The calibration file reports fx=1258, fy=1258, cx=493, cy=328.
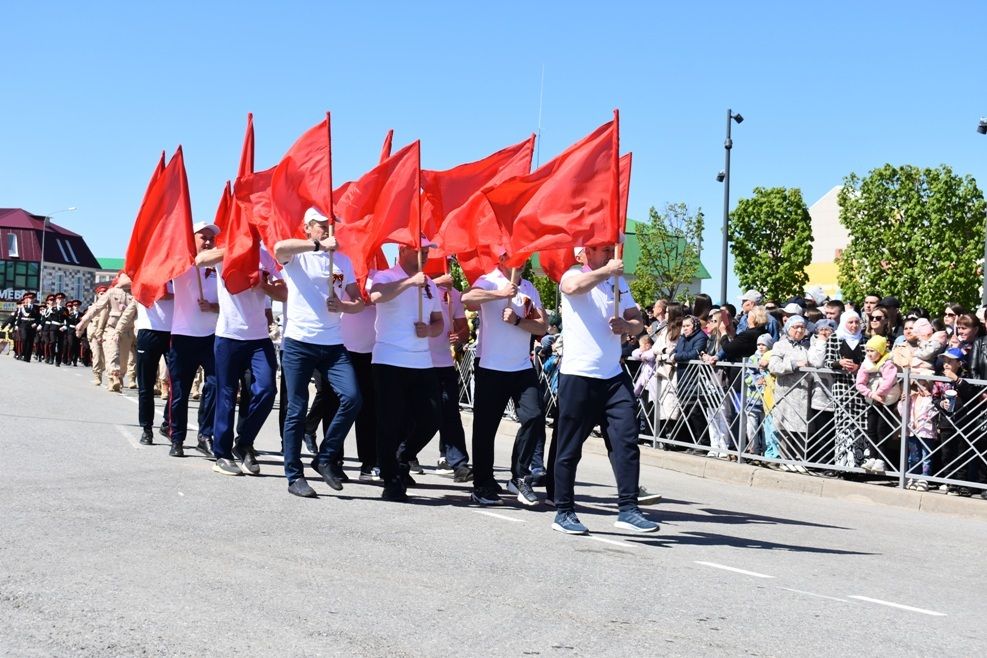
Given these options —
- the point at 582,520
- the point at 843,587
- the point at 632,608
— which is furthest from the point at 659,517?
the point at 632,608

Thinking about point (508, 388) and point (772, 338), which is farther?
point (772, 338)

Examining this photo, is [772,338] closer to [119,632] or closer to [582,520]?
[582,520]

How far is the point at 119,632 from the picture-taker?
198 inches

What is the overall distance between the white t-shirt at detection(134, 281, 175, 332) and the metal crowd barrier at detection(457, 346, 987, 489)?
5.54 metres

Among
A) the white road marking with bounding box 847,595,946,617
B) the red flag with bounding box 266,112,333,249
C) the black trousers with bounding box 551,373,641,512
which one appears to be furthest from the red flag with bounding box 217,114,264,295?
the white road marking with bounding box 847,595,946,617

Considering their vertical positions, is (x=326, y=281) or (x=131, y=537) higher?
(x=326, y=281)

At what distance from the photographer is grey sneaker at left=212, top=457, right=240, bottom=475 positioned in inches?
396

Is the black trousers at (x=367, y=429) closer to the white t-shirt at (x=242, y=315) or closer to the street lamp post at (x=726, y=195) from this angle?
the white t-shirt at (x=242, y=315)

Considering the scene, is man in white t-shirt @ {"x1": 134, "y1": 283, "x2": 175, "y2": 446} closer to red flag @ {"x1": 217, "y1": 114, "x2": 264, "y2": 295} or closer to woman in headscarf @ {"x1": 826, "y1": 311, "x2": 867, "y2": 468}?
red flag @ {"x1": 217, "y1": 114, "x2": 264, "y2": 295}

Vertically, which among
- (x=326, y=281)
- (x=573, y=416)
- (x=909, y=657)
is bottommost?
(x=909, y=657)

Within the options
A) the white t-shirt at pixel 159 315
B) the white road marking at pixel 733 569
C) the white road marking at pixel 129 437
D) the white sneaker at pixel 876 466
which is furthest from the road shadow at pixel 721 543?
the white t-shirt at pixel 159 315

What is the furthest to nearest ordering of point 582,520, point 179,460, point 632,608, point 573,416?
point 179,460
point 582,520
point 573,416
point 632,608

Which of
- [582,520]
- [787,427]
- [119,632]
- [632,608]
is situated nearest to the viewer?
[119,632]

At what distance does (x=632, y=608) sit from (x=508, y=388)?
3434mm
